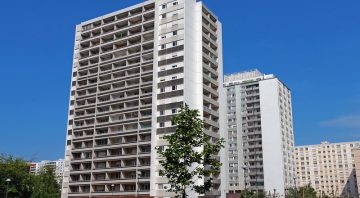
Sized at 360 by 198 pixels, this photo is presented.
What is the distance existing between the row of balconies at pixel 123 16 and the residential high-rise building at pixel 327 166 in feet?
415

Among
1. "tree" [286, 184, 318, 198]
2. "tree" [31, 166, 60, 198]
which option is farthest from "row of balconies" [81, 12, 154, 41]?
"tree" [286, 184, 318, 198]

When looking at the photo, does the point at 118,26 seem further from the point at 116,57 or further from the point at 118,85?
the point at 118,85

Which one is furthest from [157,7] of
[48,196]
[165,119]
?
[48,196]

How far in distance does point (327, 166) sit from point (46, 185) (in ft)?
465

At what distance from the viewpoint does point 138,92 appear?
85.6m

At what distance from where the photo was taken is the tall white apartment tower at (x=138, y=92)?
80.0 metres

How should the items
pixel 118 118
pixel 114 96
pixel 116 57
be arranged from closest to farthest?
pixel 118 118
pixel 114 96
pixel 116 57

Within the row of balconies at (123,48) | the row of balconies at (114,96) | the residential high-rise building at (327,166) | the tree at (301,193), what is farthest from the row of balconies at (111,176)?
the residential high-rise building at (327,166)

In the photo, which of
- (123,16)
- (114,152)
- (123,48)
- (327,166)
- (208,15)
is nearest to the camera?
(114,152)

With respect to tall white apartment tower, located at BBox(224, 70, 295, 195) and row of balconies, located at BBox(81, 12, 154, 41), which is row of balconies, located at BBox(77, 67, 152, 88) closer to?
row of balconies, located at BBox(81, 12, 154, 41)

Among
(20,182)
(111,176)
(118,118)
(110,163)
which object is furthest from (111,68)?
(20,182)

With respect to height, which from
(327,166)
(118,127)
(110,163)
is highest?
(118,127)

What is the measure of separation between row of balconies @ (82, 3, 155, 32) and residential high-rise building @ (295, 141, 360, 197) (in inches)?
4984

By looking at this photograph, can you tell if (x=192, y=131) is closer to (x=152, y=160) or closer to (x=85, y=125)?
(x=152, y=160)
